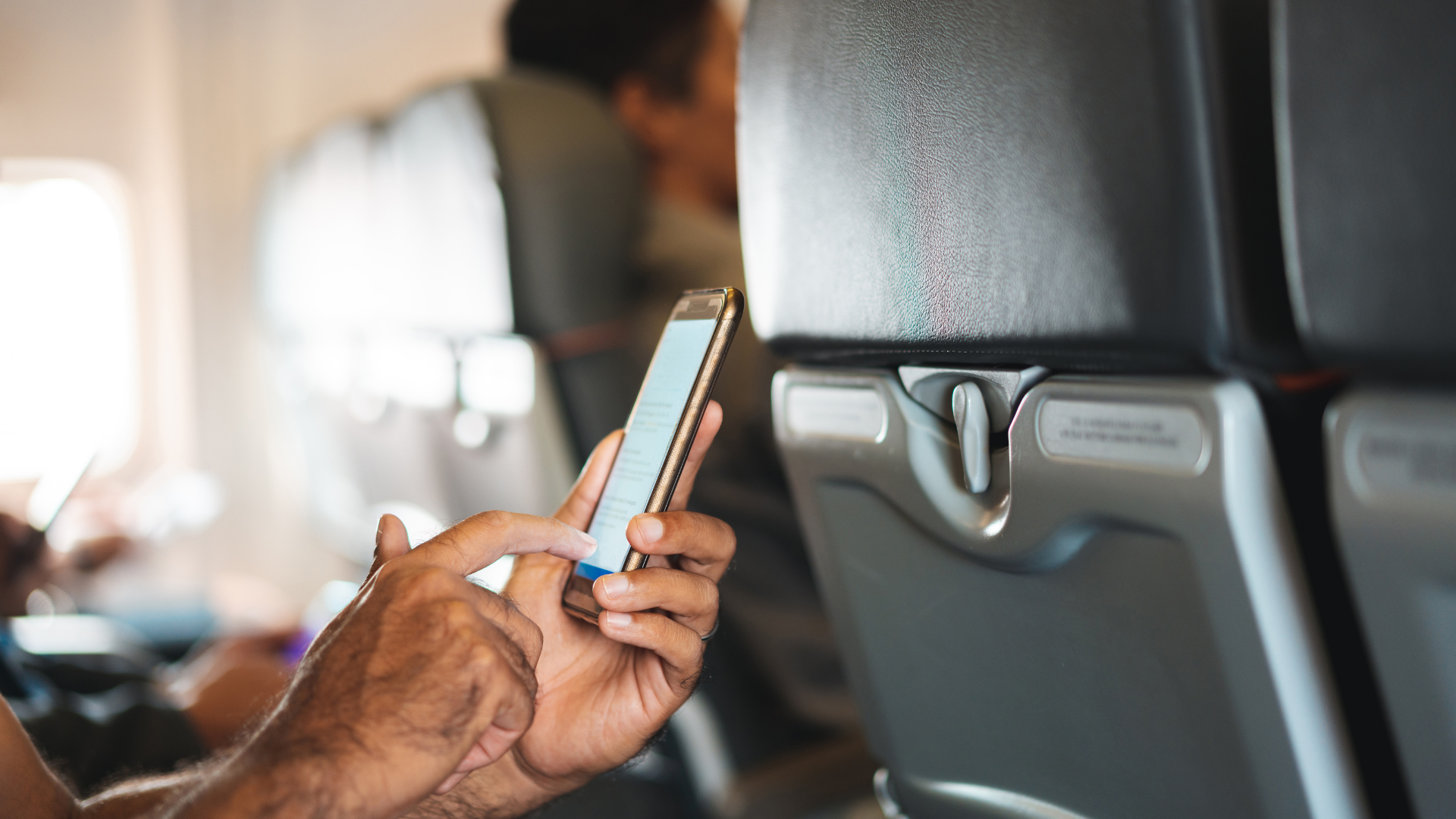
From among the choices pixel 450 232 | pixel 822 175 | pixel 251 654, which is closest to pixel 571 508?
pixel 822 175

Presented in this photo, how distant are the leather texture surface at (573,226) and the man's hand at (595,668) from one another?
1.86 feet

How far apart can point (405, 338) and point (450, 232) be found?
31cm

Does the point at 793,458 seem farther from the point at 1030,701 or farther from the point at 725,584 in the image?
the point at 1030,701

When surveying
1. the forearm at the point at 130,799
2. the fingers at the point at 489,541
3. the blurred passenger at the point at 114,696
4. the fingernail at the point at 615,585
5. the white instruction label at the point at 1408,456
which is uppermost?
the white instruction label at the point at 1408,456

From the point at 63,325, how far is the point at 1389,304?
371 cm

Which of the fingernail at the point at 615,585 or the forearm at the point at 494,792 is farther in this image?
the forearm at the point at 494,792

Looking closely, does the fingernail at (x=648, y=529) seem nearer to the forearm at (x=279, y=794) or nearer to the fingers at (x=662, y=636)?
the fingers at (x=662, y=636)

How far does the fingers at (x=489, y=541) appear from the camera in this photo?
601 millimetres

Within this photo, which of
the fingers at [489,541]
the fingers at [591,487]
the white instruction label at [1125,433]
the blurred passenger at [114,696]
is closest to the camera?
the white instruction label at [1125,433]

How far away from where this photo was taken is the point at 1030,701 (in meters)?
0.64

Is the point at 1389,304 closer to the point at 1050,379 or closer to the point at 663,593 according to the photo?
the point at 1050,379

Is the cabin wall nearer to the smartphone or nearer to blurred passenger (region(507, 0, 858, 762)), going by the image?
blurred passenger (region(507, 0, 858, 762))

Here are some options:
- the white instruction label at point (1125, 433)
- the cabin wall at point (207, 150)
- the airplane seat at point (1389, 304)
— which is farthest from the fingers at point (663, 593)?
the cabin wall at point (207, 150)

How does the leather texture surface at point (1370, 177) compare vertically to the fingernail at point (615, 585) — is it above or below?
above
